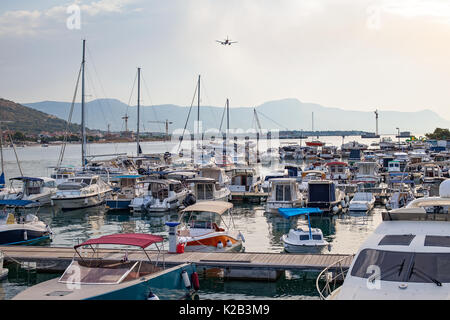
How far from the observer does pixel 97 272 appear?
48.5 ft

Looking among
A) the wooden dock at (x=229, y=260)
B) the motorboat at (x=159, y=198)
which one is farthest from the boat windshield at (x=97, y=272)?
the motorboat at (x=159, y=198)

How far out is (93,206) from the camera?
42156mm

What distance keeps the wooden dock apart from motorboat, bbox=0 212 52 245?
377cm

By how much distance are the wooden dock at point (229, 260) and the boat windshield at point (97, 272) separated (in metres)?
3.33

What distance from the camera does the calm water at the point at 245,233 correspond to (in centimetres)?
1914

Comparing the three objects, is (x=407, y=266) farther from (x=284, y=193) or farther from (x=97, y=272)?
(x=284, y=193)

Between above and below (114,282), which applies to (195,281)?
below

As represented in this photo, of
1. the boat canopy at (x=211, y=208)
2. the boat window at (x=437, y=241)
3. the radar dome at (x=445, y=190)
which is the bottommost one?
the boat canopy at (x=211, y=208)

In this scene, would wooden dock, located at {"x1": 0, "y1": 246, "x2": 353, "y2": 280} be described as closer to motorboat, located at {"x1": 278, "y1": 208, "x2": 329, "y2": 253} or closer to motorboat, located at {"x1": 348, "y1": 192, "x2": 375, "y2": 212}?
motorboat, located at {"x1": 278, "y1": 208, "x2": 329, "y2": 253}

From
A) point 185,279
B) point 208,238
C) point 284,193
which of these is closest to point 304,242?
point 208,238

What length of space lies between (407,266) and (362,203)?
29.8 metres

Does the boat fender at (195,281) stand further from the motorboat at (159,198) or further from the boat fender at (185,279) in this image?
the motorboat at (159,198)
